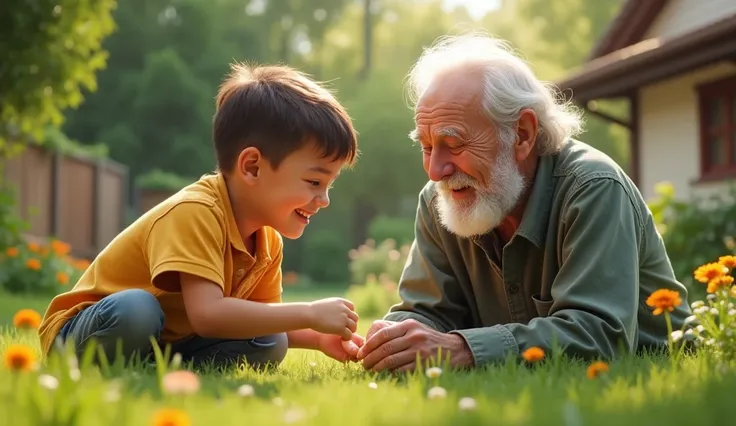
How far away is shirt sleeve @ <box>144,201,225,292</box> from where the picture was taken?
3.10 metres

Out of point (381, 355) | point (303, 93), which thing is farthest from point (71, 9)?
point (381, 355)

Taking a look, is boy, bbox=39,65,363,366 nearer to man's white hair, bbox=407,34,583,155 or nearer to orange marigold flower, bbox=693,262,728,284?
man's white hair, bbox=407,34,583,155

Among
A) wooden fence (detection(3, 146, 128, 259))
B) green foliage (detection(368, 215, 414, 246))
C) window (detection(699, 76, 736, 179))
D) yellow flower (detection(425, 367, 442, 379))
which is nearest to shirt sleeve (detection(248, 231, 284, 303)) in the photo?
yellow flower (detection(425, 367, 442, 379))

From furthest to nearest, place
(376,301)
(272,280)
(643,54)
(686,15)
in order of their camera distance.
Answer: (686,15) < (376,301) < (643,54) < (272,280)

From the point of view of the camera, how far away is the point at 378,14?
4019 cm

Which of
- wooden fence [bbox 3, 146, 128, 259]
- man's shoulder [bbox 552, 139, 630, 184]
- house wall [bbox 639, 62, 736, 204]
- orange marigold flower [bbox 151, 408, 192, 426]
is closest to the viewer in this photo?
orange marigold flower [bbox 151, 408, 192, 426]

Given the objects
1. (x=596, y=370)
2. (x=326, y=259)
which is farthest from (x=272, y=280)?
(x=326, y=259)

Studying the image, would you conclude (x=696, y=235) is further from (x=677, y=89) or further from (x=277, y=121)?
(x=277, y=121)

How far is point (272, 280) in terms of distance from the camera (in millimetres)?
3869

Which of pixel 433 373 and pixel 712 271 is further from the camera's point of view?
pixel 712 271

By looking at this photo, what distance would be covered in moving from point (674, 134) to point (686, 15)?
181cm

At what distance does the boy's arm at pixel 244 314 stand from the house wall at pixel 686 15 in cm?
934

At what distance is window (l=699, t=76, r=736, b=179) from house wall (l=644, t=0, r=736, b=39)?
0.86m

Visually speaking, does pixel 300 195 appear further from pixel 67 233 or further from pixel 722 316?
pixel 67 233
